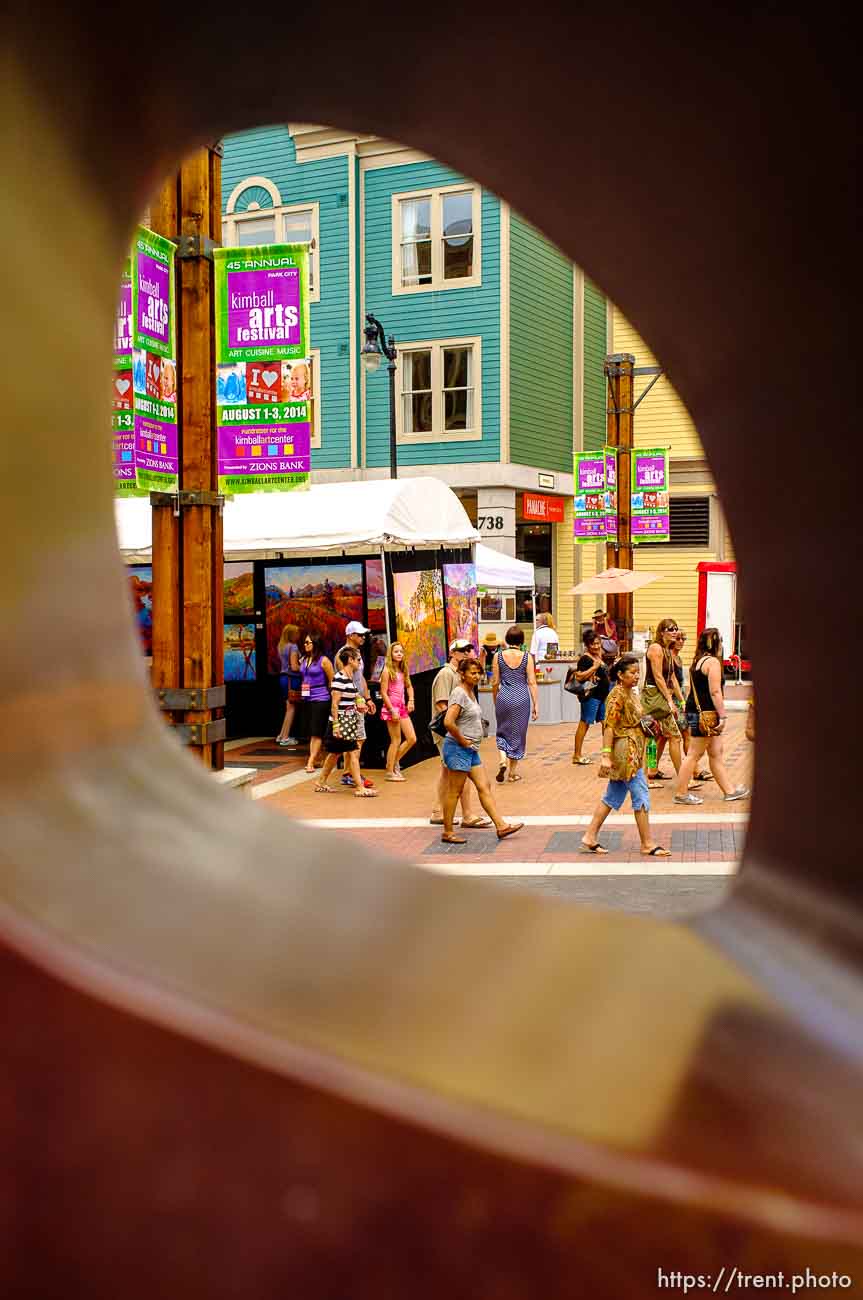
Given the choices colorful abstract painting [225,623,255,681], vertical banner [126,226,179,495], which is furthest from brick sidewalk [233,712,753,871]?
vertical banner [126,226,179,495]

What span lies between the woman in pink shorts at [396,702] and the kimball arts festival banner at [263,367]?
345cm

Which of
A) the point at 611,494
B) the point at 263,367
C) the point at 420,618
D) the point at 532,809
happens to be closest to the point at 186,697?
the point at 263,367

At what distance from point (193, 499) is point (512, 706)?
18.4 ft

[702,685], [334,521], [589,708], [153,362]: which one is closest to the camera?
[153,362]

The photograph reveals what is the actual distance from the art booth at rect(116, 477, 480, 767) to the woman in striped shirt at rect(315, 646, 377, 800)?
170 cm

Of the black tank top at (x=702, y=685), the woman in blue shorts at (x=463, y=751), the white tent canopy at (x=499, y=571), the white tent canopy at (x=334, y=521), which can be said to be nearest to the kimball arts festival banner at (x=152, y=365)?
the woman in blue shorts at (x=463, y=751)

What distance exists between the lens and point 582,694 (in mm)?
12430

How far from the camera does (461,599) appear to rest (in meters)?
15.6

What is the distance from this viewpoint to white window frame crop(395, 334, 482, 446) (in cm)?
2256

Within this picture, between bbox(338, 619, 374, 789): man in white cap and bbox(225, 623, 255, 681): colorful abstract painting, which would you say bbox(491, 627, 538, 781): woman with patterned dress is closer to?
bbox(338, 619, 374, 789): man in white cap

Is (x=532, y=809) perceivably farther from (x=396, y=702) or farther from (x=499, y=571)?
(x=499, y=571)

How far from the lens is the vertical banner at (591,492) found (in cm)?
1794

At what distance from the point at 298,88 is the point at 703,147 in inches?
29.7

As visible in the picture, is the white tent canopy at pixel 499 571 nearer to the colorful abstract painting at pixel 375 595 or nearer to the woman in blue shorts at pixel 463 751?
the colorful abstract painting at pixel 375 595
